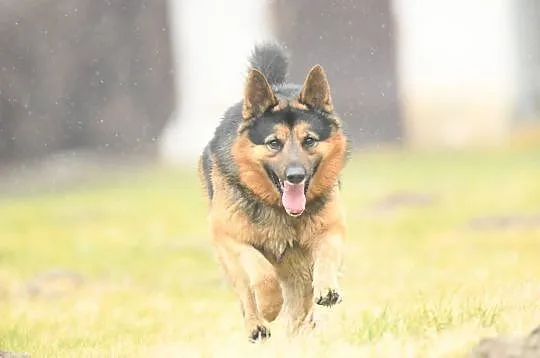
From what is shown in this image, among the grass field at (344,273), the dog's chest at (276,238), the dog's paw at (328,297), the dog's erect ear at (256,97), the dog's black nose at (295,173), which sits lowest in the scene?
the grass field at (344,273)

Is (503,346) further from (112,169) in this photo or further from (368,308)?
(112,169)

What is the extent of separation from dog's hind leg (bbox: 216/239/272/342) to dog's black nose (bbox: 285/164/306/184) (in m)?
0.29

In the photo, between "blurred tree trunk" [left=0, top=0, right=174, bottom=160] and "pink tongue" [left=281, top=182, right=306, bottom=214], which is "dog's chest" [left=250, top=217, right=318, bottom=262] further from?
"blurred tree trunk" [left=0, top=0, right=174, bottom=160]

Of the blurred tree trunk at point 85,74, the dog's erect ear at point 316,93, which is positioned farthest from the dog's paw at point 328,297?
the blurred tree trunk at point 85,74

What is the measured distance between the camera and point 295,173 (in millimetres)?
3049

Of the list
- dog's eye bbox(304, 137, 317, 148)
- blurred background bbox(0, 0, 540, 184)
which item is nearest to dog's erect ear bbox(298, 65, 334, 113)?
dog's eye bbox(304, 137, 317, 148)

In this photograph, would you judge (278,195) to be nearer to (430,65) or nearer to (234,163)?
(234,163)

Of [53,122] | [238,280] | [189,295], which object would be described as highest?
[53,122]

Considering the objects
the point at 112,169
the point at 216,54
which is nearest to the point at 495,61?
the point at 216,54

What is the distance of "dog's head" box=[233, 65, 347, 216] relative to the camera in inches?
123

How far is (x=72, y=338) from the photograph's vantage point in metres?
3.59

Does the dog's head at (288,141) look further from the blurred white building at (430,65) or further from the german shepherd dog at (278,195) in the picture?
the blurred white building at (430,65)

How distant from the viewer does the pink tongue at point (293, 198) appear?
312cm

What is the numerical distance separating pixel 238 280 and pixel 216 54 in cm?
153
